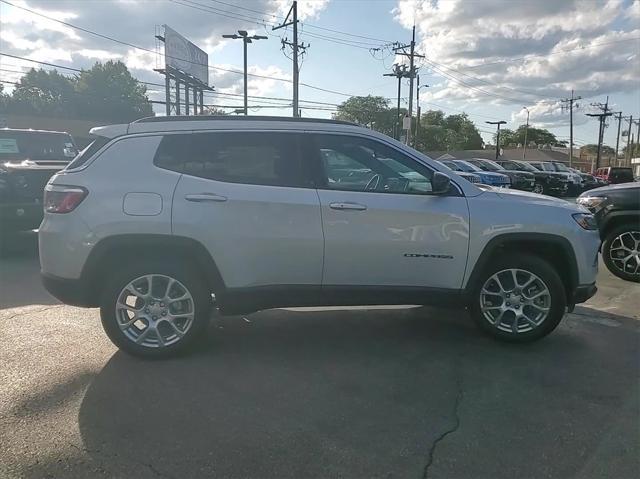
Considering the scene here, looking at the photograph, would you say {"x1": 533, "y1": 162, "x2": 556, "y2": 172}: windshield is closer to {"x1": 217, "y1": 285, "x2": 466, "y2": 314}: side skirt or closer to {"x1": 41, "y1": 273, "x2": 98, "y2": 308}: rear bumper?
{"x1": 217, "y1": 285, "x2": 466, "y2": 314}: side skirt

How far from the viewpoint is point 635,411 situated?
3.37m

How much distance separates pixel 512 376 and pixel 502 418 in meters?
0.68

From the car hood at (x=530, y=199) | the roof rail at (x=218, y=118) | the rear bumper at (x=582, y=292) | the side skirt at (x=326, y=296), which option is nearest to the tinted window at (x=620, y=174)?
the car hood at (x=530, y=199)

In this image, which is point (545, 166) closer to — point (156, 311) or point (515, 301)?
point (515, 301)

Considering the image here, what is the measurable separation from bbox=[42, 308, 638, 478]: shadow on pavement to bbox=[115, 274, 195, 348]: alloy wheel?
209 millimetres

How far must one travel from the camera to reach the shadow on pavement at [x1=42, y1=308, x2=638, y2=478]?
9.16ft

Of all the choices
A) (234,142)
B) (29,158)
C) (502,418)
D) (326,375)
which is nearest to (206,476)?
(326,375)

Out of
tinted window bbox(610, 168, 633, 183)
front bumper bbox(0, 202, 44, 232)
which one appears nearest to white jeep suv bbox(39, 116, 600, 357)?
front bumper bbox(0, 202, 44, 232)

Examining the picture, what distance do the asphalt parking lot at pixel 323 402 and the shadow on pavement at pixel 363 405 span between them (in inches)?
0.5

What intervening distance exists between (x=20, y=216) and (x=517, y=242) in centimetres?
743

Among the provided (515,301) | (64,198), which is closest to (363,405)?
(515,301)

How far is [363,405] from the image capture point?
339 centimetres

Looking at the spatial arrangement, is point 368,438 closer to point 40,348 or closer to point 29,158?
point 40,348

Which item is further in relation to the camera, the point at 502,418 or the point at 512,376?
the point at 512,376
